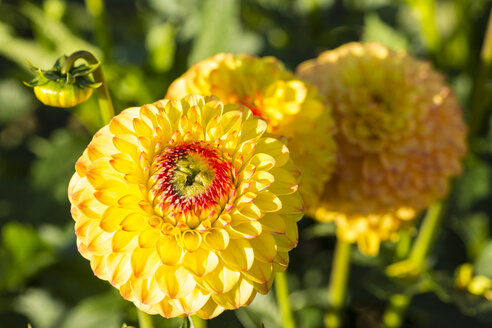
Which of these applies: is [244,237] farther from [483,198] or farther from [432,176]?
[483,198]

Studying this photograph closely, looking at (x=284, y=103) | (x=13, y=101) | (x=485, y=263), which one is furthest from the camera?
(x=13, y=101)

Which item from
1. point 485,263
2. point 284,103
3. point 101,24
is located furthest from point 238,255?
point 101,24

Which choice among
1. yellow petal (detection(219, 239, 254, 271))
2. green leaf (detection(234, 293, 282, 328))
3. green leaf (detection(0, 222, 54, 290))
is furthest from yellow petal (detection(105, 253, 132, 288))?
green leaf (detection(0, 222, 54, 290))

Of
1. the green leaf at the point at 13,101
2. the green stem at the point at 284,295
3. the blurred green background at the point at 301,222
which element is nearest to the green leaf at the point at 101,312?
the blurred green background at the point at 301,222

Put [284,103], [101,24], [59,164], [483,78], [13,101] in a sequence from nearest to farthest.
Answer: [284,103], [483,78], [101,24], [59,164], [13,101]

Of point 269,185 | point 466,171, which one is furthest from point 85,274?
point 466,171

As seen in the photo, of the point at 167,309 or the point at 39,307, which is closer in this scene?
the point at 167,309

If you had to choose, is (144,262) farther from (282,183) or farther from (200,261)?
(282,183)
